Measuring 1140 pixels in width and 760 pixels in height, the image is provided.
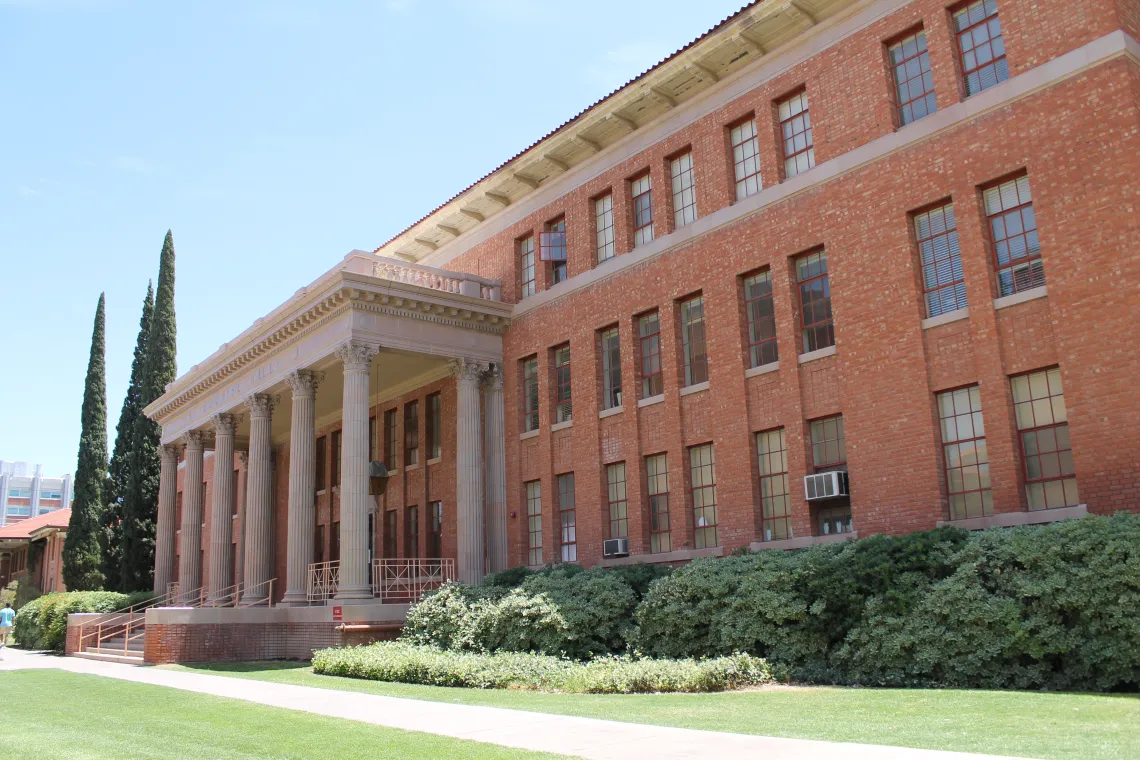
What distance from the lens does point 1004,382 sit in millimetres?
16141

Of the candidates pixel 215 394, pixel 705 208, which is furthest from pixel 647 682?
pixel 215 394

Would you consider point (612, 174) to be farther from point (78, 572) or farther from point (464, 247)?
point (78, 572)

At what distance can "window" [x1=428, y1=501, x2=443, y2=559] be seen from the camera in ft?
97.8

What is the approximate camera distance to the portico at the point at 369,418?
25062 millimetres

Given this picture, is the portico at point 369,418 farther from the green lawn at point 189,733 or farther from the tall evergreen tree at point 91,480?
the tall evergreen tree at point 91,480

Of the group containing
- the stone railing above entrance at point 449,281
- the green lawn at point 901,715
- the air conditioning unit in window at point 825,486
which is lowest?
the green lawn at point 901,715

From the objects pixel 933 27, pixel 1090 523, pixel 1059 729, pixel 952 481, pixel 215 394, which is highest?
pixel 933 27

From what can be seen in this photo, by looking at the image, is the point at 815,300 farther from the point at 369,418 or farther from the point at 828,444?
the point at 369,418

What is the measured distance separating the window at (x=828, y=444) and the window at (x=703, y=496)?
276 centimetres

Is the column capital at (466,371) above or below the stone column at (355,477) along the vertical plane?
above

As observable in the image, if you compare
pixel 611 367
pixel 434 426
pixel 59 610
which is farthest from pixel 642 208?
pixel 59 610

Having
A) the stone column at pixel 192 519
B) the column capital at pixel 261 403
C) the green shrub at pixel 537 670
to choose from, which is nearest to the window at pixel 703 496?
the green shrub at pixel 537 670

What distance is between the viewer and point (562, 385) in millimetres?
26062

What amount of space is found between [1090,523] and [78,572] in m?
45.0
